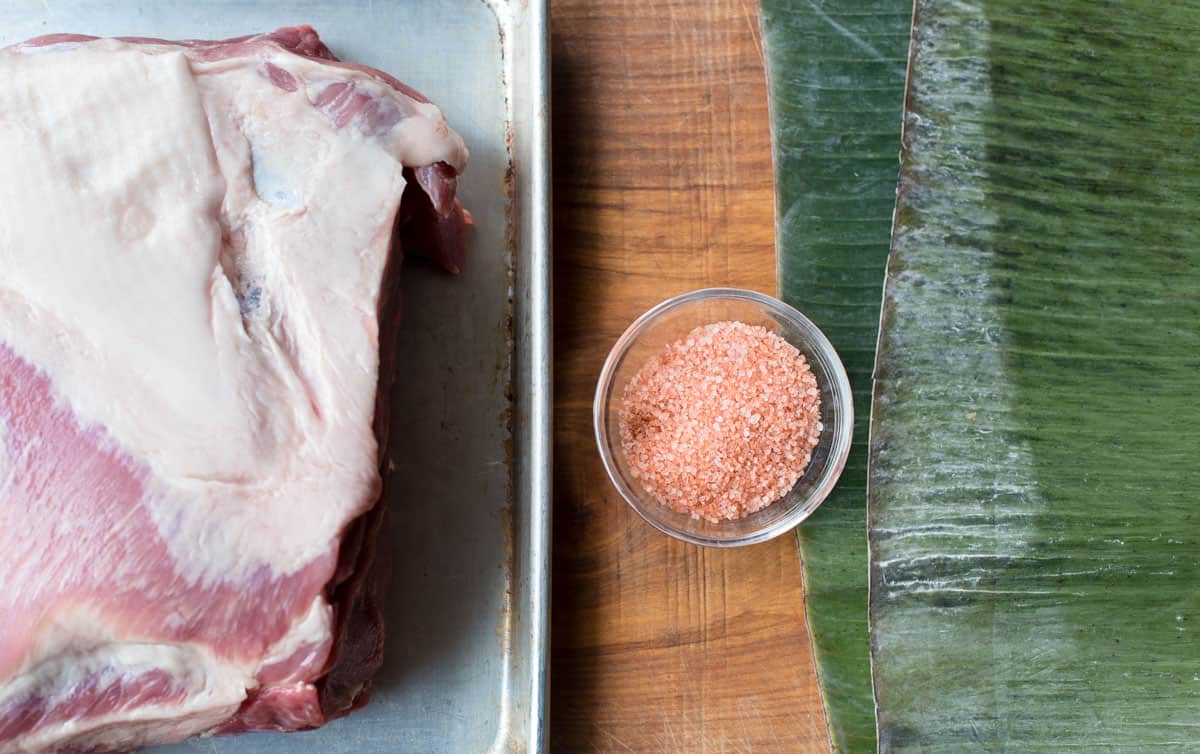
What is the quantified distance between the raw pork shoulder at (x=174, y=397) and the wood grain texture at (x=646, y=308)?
42 centimetres

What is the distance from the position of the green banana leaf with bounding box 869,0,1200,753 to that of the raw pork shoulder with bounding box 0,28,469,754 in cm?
84

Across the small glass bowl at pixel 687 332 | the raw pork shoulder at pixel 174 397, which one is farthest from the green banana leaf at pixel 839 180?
the raw pork shoulder at pixel 174 397

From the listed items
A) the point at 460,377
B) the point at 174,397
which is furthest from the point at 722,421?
the point at 174,397

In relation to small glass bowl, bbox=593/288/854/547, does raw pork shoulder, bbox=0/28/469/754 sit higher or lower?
higher

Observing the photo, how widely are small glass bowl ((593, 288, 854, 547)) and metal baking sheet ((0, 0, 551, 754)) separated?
147 mm

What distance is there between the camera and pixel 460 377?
141 centimetres

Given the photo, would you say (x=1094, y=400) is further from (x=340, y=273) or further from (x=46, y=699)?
(x=46, y=699)

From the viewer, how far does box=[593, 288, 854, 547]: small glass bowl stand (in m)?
1.39

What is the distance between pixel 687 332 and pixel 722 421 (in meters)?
0.19

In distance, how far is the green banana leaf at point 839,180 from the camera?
55.6 inches

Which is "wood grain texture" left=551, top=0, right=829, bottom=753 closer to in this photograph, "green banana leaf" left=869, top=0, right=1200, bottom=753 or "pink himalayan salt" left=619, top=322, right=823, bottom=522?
"pink himalayan salt" left=619, top=322, right=823, bottom=522

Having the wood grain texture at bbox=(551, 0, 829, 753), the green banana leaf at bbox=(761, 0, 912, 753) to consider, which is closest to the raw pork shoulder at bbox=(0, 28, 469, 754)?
the wood grain texture at bbox=(551, 0, 829, 753)

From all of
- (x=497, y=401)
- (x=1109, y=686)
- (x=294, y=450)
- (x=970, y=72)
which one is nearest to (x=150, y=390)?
(x=294, y=450)

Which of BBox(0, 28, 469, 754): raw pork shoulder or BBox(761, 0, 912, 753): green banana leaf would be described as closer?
BBox(0, 28, 469, 754): raw pork shoulder
